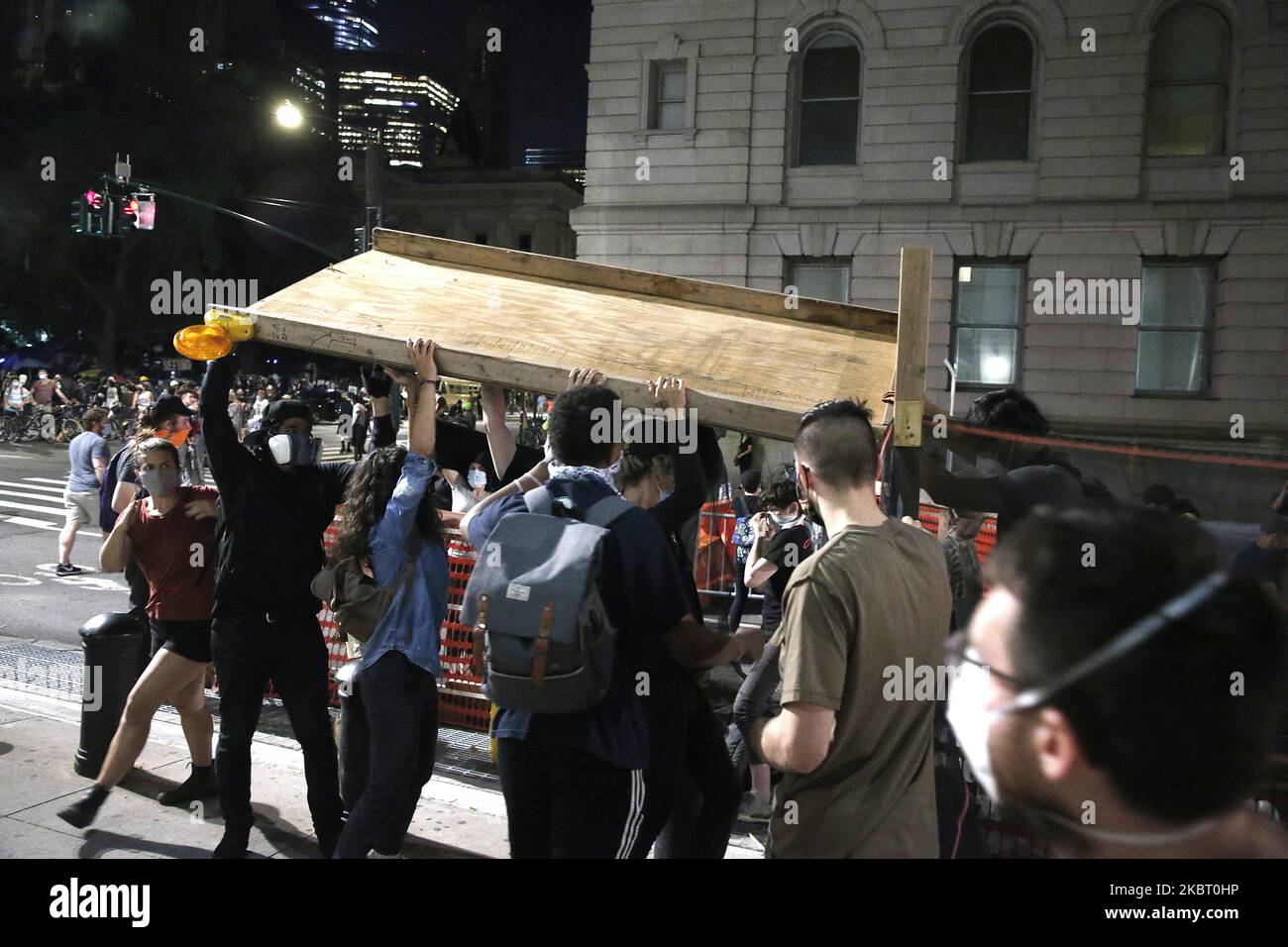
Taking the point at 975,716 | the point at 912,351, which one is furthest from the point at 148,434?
the point at 975,716

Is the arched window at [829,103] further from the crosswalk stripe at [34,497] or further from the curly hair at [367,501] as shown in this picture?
the curly hair at [367,501]

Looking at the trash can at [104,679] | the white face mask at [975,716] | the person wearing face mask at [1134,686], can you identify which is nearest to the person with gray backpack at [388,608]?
the trash can at [104,679]

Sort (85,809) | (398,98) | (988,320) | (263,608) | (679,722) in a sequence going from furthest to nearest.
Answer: (398,98), (988,320), (85,809), (263,608), (679,722)

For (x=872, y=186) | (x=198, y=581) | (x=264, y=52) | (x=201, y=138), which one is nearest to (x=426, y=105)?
(x=264, y=52)

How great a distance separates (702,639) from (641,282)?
6.02 feet

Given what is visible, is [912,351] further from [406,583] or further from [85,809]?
[85,809]

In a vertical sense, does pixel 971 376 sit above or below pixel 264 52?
below

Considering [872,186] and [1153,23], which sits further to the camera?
[872,186]

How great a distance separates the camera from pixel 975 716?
5.41 feet

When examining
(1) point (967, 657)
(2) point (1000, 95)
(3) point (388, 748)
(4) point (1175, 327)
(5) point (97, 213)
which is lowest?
(3) point (388, 748)

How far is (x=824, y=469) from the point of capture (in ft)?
9.12

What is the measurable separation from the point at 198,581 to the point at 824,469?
3.58 meters

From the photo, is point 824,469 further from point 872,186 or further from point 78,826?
point 872,186

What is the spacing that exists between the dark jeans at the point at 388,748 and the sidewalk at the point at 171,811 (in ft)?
2.26
